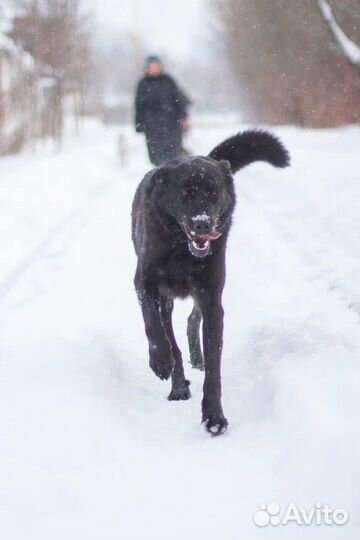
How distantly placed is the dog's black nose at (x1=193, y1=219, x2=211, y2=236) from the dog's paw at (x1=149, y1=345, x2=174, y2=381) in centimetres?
64

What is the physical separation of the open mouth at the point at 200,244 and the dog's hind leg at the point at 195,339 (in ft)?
3.16

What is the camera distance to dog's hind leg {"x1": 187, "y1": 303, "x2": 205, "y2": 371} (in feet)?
13.6

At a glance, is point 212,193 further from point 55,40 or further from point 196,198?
point 55,40

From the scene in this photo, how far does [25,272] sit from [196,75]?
2289 inches

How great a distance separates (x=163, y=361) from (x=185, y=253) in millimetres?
556

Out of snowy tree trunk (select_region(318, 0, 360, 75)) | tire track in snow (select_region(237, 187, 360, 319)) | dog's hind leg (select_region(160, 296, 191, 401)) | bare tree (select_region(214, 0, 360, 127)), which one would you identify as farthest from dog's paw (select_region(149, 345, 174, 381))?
bare tree (select_region(214, 0, 360, 127))

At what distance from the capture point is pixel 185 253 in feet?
10.9

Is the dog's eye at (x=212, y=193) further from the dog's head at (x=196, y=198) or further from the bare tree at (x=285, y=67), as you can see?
the bare tree at (x=285, y=67)

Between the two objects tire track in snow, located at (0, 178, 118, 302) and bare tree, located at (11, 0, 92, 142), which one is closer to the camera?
tire track in snow, located at (0, 178, 118, 302)

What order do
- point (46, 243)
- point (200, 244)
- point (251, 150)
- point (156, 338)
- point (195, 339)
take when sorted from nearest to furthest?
point (200, 244), point (156, 338), point (251, 150), point (195, 339), point (46, 243)

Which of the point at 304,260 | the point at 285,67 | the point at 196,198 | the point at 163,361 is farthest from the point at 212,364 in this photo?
the point at 285,67

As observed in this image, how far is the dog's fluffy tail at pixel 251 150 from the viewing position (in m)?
4.01

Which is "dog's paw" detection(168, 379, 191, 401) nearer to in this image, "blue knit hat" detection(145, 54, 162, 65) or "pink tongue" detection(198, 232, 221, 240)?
"pink tongue" detection(198, 232, 221, 240)

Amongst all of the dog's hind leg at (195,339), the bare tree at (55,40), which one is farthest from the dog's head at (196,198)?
the bare tree at (55,40)
